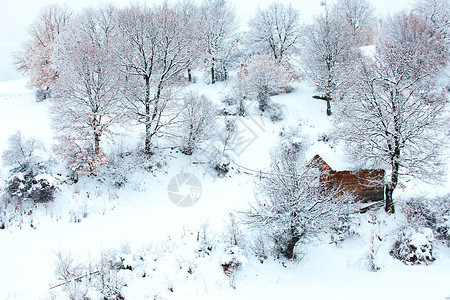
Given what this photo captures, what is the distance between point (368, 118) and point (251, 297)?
919cm

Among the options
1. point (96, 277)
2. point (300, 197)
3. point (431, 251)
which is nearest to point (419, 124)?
point (431, 251)

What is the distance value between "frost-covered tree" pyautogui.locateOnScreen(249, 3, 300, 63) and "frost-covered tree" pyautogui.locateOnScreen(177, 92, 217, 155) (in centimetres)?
1971

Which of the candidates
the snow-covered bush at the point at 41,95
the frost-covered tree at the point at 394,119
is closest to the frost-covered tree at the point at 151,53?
the frost-covered tree at the point at 394,119

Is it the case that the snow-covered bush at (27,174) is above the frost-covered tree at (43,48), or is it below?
below

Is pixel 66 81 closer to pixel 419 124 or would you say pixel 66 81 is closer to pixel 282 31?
pixel 419 124

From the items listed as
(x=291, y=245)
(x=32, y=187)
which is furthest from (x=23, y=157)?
(x=291, y=245)

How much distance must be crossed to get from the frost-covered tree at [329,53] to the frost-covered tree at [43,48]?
25408mm

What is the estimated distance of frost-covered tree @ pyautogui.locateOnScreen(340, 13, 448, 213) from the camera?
10805mm

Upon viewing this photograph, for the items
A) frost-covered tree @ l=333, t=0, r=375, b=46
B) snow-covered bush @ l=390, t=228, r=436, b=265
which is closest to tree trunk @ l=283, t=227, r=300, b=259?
snow-covered bush @ l=390, t=228, r=436, b=265

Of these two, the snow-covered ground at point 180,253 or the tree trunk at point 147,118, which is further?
the tree trunk at point 147,118

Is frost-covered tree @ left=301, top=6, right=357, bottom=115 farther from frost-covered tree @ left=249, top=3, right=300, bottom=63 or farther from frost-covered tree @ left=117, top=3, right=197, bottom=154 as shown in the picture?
frost-covered tree @ left=117, top=3, right=197, bottom=154

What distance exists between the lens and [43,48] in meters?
26.3

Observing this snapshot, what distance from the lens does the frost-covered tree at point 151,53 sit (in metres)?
15.5

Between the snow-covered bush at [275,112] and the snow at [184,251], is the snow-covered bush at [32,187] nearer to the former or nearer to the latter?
the snow at [184,251]
